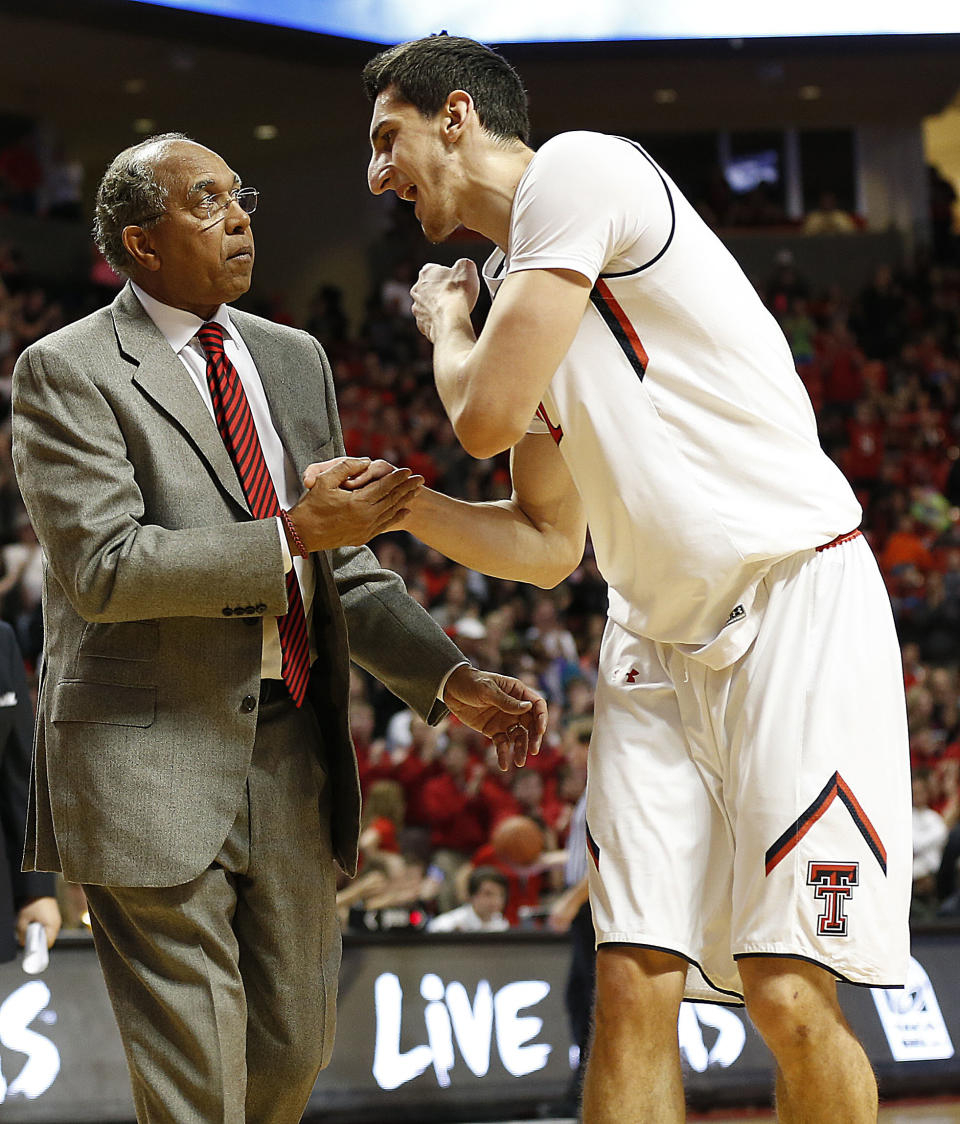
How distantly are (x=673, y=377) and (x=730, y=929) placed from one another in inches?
38.5

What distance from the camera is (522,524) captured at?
10.1 feet

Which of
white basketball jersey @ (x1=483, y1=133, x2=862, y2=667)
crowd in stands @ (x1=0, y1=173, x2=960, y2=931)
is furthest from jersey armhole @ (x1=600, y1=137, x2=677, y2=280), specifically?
crowd in stands @ (x1=0, y1=173, x2=960, y2=931)

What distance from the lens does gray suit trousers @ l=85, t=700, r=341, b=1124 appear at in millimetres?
2674

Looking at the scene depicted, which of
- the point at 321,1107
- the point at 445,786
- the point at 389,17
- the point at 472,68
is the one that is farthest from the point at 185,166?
the point at 389,17

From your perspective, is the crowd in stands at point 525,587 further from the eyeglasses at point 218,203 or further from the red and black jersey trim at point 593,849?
the eyeglasses at point 218,203

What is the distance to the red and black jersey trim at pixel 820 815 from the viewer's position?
250 cm

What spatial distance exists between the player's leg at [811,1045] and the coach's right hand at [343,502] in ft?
3.32

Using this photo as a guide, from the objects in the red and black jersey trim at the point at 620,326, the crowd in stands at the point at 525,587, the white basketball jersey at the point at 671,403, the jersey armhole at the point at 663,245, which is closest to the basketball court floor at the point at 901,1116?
the crowd in stands at the point at 525,587

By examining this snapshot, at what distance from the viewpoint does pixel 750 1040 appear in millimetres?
6078

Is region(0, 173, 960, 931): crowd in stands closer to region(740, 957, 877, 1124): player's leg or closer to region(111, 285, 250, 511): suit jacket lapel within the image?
region(111, 285, 250, 511): suit jacket lapel

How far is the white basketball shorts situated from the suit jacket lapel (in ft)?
2.75

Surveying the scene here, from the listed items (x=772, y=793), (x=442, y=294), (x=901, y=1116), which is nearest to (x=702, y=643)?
(x=772, y=793)

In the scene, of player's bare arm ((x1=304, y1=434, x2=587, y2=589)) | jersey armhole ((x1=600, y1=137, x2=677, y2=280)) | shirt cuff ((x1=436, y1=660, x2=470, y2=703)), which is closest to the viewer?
jersey armhole ((x1=600, y1=137, x2=677, y2=280))

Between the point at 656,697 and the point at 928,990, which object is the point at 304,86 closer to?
the point at 928,990
